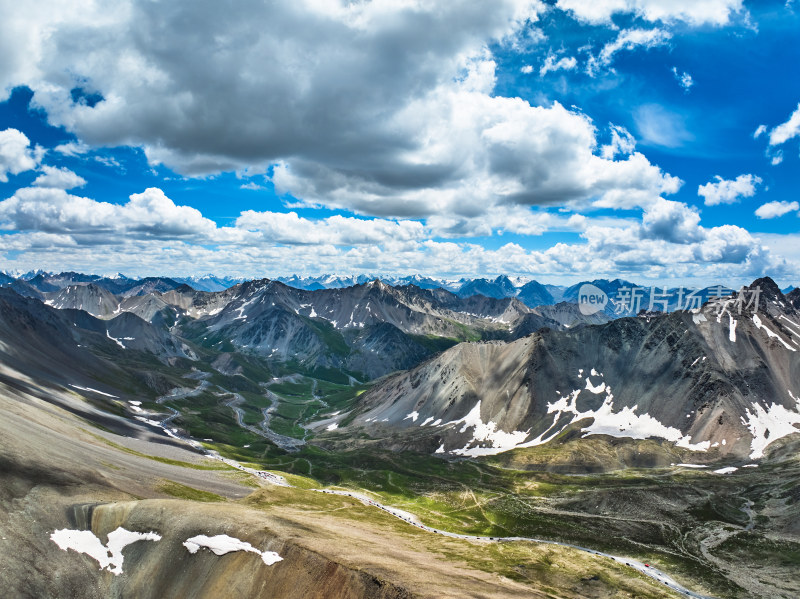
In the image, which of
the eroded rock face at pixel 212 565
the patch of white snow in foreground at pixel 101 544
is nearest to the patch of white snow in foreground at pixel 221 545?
the eroded rock face at pixel 212 565

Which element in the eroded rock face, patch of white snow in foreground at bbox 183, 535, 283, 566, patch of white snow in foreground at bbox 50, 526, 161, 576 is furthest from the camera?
patch of white snow in foreground at bbox 50, 526, 161, 576

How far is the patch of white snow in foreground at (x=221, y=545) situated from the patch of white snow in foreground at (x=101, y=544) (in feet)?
19.3

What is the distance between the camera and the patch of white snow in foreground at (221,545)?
2734 inches

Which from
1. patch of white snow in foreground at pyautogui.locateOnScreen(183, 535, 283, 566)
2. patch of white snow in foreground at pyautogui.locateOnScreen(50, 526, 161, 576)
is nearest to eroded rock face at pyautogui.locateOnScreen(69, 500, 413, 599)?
patch of white snow in foreground at pyautogui.locateOnScreen(183, 535, 283, 566)

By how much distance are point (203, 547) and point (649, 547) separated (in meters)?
118

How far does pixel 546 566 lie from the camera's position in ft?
347

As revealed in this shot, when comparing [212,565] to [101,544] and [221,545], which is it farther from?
[101,544]

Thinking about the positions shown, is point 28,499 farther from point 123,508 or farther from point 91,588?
point 91,588

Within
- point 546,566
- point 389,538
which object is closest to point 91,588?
point 389,538

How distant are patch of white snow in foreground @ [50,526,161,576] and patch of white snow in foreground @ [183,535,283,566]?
5.89 metres

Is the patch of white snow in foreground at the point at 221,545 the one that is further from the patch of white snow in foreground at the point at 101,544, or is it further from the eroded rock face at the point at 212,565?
the patch of white snow in foreground at the point at 101,544

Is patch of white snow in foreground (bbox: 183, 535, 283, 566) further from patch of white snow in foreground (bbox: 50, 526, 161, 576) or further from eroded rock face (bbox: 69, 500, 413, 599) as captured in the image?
patch of white snow in foreground (bbox: 50, 526, 161, 576)

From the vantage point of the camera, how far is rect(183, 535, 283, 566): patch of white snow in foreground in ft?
228

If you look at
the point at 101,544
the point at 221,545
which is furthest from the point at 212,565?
the point at 101,544
